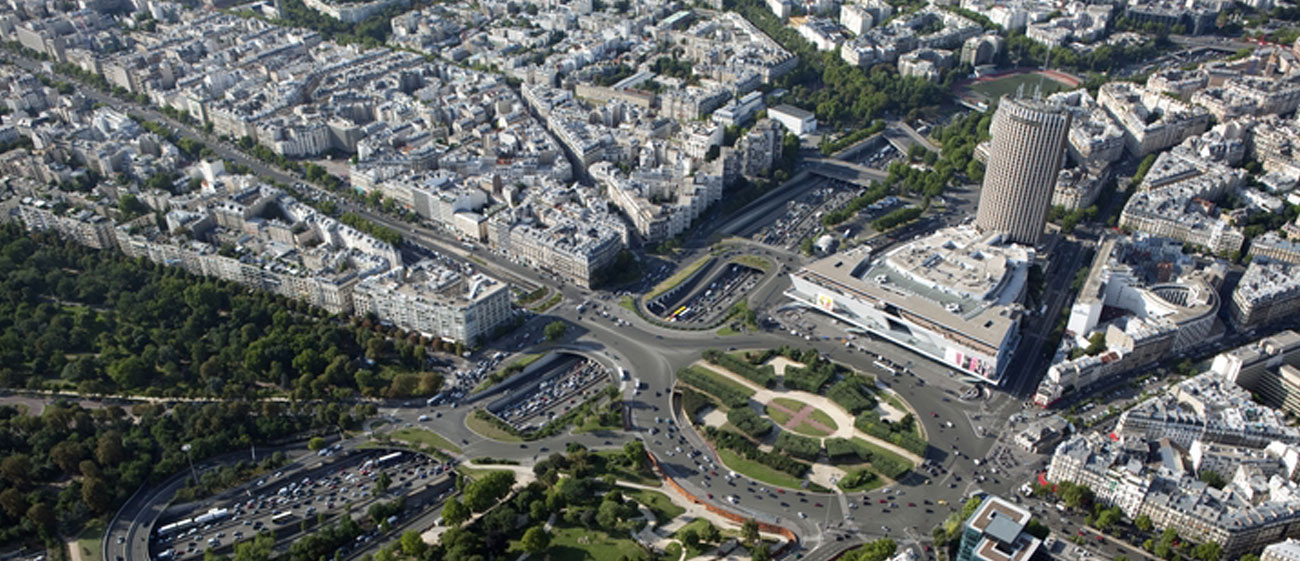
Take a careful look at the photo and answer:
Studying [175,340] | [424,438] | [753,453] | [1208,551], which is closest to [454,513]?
[424,438]

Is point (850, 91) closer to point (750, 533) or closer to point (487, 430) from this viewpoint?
point (487, 430)

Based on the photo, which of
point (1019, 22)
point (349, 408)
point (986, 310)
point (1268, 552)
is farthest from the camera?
point (1019, 22)

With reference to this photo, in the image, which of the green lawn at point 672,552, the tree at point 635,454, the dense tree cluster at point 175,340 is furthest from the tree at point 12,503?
the green lawn at point 672,552

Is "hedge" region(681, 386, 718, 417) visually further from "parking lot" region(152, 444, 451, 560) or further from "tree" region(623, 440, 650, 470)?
"parking lot" region(152, 444, 451, 560)

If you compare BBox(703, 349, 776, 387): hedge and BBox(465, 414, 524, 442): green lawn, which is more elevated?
BBox(703, 349, 776, 387): hedge

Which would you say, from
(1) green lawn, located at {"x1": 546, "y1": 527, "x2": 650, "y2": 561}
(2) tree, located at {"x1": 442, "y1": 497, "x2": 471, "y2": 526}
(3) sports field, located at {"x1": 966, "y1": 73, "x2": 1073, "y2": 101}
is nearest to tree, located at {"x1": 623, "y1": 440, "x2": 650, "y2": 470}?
(1) green lawn, located at {"x1": 546, "y1": 527, "x2": 650, "y2": 561}

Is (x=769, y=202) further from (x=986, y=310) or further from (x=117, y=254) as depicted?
(x=117, y=254)

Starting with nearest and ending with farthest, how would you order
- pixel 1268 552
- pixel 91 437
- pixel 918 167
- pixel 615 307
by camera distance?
pixel 1268 552, pixel 91 437, pixel 615 307, pixel 918 167

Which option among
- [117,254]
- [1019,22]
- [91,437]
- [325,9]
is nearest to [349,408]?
[91,437]
